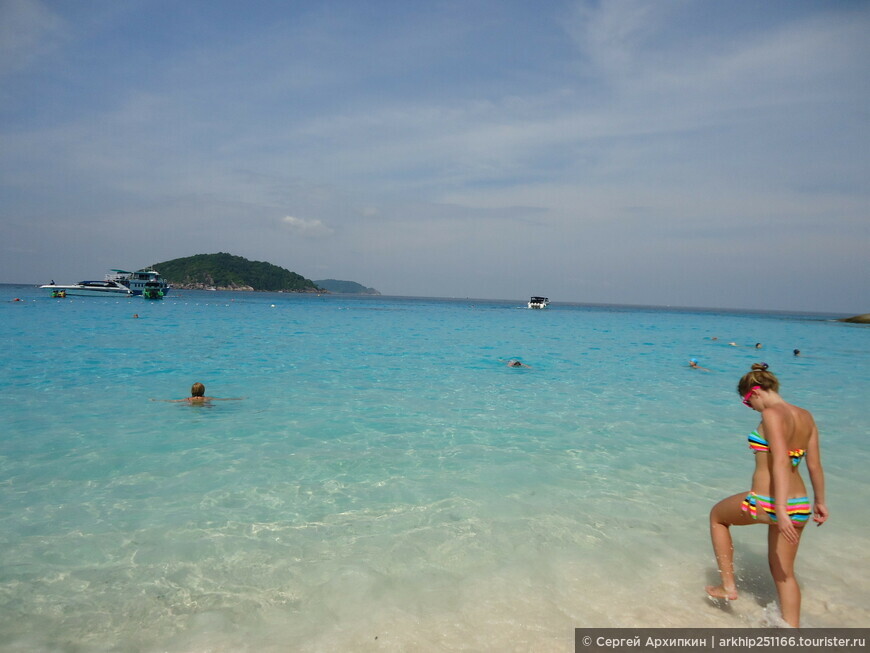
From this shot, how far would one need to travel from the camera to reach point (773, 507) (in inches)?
162

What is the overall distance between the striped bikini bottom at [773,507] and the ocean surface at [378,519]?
1158 millimetres

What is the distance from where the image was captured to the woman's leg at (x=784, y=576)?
4.14 meters

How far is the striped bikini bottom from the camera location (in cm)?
405

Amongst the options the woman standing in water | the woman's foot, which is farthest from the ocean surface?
the woman standing in water

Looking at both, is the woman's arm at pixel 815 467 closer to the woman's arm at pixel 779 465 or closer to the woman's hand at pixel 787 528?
the woman's arm at pixel 779 465

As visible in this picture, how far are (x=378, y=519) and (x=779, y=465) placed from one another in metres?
4.80

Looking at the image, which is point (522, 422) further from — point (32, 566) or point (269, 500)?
point (32, 566)

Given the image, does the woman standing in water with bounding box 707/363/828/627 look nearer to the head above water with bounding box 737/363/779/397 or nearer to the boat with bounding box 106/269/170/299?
the head above water with bounding box 737/363/779/397

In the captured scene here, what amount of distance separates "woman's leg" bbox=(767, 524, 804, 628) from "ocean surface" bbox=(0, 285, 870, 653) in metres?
0.36

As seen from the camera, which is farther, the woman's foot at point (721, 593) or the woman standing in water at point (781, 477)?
the woman's foot at point (721, 593)

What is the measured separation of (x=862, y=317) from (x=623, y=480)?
107m

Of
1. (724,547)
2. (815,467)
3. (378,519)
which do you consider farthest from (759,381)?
(378,519)

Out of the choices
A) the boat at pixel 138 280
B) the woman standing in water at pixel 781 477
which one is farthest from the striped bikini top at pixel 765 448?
the boat at pixel 138 280

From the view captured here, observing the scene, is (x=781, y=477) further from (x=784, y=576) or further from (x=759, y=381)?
(x=784, y=576)
